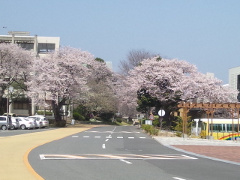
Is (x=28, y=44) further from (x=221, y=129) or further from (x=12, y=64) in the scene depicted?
(x=221, y=129)

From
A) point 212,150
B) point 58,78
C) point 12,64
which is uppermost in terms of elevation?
point 12,64

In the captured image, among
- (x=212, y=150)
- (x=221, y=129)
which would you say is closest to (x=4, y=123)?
(x=221, y=129)

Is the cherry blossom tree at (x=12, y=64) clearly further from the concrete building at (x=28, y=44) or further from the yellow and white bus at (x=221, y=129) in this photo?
the yellow and white bus at (x=221, y=129)

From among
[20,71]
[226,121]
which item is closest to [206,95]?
[226,121]

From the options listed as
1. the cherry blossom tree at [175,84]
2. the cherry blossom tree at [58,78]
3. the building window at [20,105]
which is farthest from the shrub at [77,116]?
the cherry blossom tree at [175,84]

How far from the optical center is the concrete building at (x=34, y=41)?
81.3 metres

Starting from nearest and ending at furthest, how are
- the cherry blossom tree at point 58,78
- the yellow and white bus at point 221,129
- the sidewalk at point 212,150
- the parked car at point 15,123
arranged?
the sidewalk at point 212,150 < the yellow and white bus at point 221,129 < the parked car at point 15,123 < the cherry blossom tree at point 58,78

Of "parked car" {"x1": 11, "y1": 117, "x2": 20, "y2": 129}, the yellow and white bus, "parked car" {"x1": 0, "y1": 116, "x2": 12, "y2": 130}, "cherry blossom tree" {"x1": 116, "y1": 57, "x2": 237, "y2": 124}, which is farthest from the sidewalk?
"cherry blossom tree" {"x1": 116, "y1": 57, "x2": 237, "y2": 124}

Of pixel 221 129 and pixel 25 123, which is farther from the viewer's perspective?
pixel 25 123

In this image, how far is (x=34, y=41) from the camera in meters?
82.1

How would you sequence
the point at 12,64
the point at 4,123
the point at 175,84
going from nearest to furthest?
the point at 4,123 → the point at 175,84 → the point at 12,64

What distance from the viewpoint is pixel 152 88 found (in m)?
57.9

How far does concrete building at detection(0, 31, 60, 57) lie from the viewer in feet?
267

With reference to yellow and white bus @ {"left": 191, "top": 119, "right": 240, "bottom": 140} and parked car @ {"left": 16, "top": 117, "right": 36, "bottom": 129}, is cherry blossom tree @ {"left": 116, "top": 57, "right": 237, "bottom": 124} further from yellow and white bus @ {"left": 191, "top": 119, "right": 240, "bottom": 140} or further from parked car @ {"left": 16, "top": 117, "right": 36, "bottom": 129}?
parked car @ {"left": 16, "top": 117, "right": 36, "bottom": 129}
